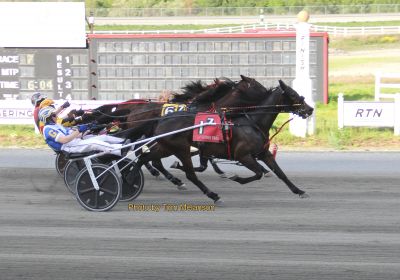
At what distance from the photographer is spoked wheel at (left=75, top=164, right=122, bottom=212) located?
10.9 m

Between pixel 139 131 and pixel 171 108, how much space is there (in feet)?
2.02

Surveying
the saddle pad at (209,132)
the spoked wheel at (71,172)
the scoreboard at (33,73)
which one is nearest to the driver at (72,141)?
the spoked wheel at (71,172)

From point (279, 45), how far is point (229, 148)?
500 inches

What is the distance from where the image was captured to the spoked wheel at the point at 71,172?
39.4 feet

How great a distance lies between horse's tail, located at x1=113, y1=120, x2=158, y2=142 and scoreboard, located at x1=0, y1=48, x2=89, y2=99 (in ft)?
34.2

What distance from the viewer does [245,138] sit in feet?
37.2

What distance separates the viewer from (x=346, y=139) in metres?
18.6

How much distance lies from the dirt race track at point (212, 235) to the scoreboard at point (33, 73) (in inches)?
363

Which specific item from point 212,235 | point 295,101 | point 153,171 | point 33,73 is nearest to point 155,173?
point 153,171

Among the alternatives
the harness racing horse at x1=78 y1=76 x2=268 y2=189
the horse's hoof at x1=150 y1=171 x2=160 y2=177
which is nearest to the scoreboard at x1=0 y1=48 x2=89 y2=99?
the harness racing horse at x1=78 y1=76 x2=268 y2=189

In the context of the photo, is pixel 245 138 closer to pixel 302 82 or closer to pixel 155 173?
pixel 155 173

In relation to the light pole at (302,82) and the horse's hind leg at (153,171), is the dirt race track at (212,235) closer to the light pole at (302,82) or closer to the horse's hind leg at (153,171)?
the horse's hind leg at (153,171)

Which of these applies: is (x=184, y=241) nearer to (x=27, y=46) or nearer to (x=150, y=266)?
(x=150, y=266)

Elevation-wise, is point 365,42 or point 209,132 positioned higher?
point 365,42
